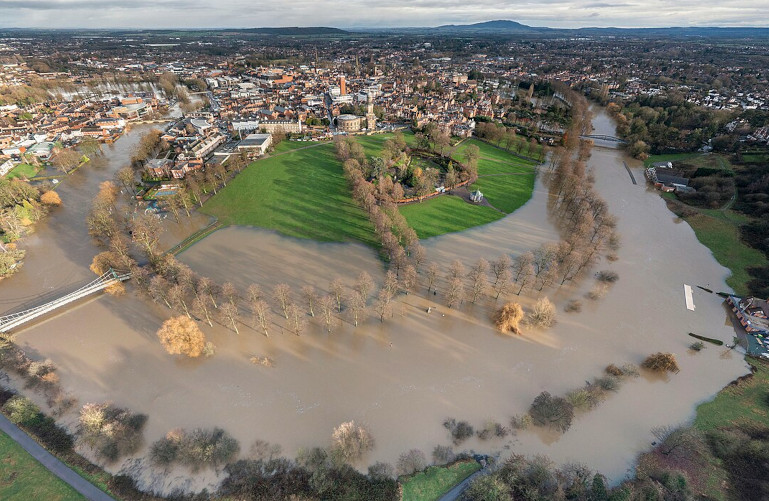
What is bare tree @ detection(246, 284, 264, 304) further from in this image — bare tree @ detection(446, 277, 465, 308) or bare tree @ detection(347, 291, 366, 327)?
bare tree @ detection(446, 277, 465, 308)

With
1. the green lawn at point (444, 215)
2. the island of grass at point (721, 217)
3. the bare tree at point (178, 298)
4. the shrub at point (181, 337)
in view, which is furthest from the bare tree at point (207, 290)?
the island of grass at point (721, 217)

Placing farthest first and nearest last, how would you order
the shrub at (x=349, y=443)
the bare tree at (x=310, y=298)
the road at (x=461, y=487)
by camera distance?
the bare tree at (x=310, y=298) < the shrub at (x=349, y=443) < the road at (x=461, y=487)

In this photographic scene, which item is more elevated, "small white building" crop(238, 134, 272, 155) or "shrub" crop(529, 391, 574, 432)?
"small white building" crop(238, 134, 272, 155)

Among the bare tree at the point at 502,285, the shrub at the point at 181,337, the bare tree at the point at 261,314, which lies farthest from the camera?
the bare tree at the point at 502,285

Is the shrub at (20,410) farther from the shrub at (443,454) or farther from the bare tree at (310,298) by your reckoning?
the shrub at (443,454)

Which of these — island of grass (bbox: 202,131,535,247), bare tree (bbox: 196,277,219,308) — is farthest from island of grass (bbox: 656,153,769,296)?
bare tree (bbox: 196,277,219,308)

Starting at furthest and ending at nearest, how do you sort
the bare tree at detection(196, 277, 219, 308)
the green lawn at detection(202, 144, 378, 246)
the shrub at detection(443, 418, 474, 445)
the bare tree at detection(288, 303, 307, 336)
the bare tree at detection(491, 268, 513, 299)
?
1. the green lawn at detection(202, 144, 378, 246)
2. the bare tree at detection(491, 268, 513, 299)
3. the bare tree at detection(196, 277, 219, 308)
4. the bare tree at detection(288, 303, 307, 336)
5. the shrub at detection(443, 418, 474, 445)

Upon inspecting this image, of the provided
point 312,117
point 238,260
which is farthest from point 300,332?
Result: point 312,117
